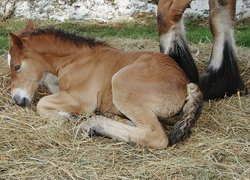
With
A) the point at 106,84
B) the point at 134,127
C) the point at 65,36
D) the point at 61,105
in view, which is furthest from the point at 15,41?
the point at 134,127

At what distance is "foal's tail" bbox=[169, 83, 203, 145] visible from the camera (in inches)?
138

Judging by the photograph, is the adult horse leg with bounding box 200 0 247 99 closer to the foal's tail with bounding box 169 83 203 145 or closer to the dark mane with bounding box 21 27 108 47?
the foal's tail with bounding box 169 83 203 145

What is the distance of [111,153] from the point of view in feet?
11.2

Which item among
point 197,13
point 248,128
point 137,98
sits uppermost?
point 137,98

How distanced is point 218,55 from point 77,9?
434 cm

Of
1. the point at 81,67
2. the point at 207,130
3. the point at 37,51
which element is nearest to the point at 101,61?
the point at 81,67

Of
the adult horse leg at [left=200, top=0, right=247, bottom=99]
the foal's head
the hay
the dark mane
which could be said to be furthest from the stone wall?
the hay

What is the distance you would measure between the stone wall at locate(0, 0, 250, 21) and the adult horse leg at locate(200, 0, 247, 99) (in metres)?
4.01

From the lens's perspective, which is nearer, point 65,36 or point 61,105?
point 61,105

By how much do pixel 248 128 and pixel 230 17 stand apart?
1104 millimetres

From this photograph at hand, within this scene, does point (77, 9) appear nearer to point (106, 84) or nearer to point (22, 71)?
point (22, 71)

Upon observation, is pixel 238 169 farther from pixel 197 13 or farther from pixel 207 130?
pixel 197 13

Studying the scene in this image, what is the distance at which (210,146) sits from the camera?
3475mm

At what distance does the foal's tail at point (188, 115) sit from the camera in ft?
11.5
